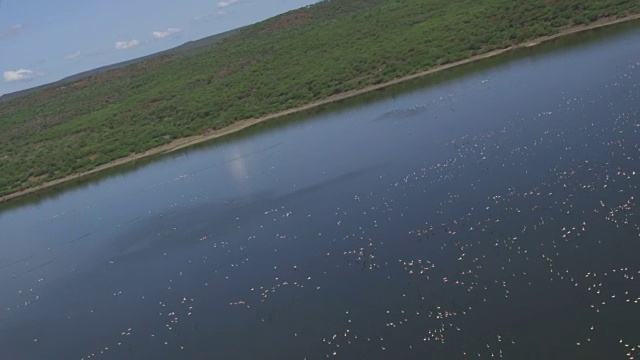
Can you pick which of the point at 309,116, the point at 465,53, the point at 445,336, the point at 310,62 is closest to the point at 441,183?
the point at 445,336

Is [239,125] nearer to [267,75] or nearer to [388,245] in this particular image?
[267,75]

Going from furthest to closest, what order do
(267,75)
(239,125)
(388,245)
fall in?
(267,75) < (239,125) < (388,245)

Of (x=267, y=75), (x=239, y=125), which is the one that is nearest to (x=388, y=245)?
(x=239, y=125)

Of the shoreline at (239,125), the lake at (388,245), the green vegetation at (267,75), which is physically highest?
the green vegetation at (267,75)

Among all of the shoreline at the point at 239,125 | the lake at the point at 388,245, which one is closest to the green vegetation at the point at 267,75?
the shoreline at the point at 239,125

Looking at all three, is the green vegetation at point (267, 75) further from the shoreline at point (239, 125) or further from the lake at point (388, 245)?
the lake at point (388, 245)

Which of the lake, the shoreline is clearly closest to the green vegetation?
the shoreline
